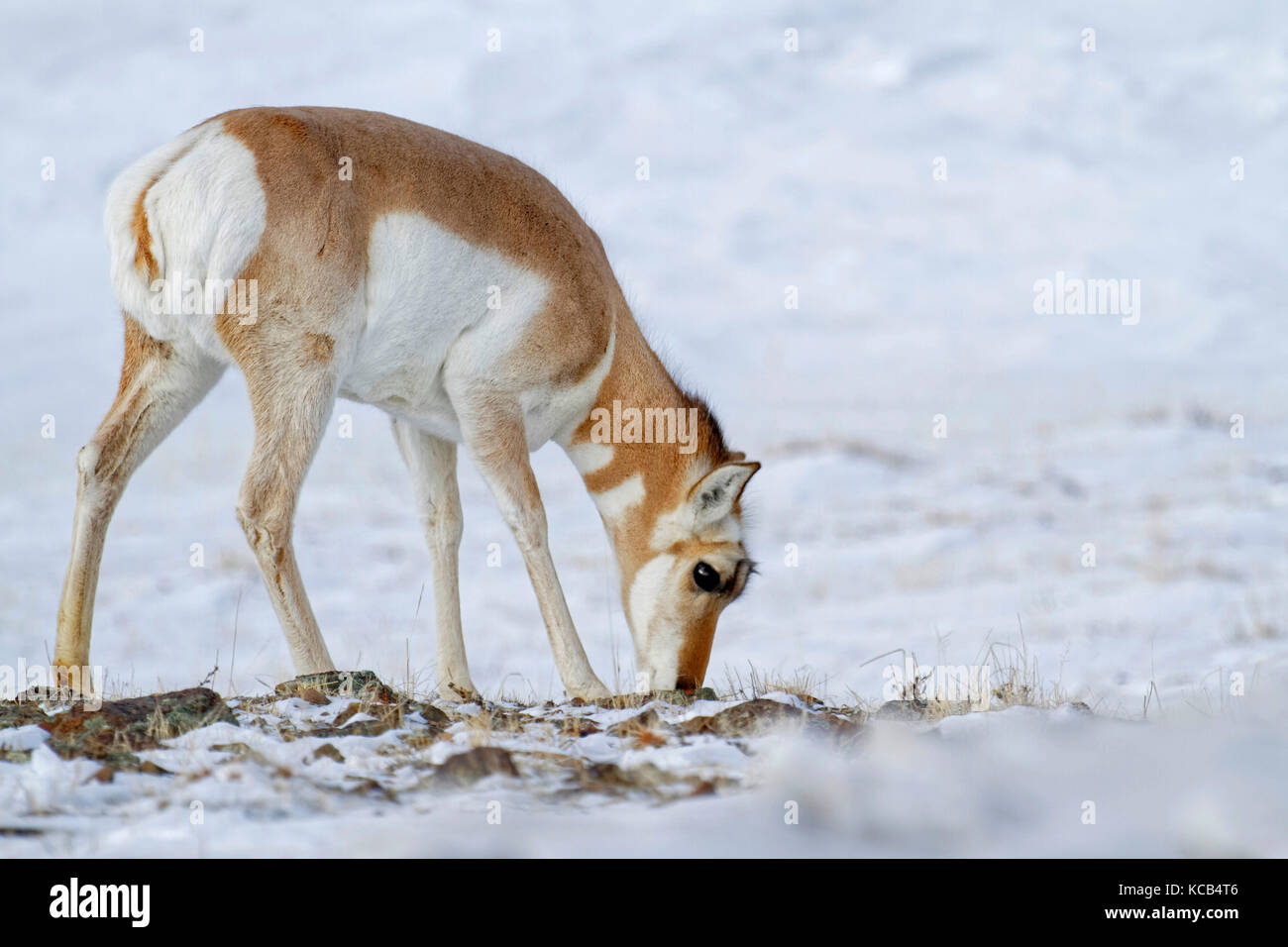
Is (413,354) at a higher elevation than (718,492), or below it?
higher

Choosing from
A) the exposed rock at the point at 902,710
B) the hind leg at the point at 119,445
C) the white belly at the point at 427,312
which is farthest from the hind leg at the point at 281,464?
the exposed rock at the point at 902,710

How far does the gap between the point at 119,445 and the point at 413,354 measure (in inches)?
74.7

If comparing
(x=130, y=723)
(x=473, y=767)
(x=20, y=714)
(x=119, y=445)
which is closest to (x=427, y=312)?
(x=119, y=445)

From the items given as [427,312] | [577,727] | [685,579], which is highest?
[427,312]

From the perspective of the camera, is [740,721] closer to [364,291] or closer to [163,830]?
[163,830]

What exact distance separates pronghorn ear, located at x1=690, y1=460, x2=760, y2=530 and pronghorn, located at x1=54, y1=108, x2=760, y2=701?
0.05 ft

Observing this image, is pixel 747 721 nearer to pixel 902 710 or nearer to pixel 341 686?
pixel 902 710

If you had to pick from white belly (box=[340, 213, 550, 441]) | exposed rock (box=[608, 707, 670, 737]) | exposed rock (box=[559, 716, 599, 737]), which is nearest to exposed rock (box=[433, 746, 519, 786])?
exposed rock (box=[608, 707, 670, 737])

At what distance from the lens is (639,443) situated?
26.5 ft

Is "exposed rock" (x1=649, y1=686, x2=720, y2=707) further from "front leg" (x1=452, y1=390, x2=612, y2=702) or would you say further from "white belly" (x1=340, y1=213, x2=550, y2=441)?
"white belly" (x1=340, y1=213, x2=550, y2=441)

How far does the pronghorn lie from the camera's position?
6672mm

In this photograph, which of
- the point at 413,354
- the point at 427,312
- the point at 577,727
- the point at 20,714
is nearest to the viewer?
the point at 577,727

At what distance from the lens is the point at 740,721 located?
538cm

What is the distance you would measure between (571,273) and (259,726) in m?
3.52
